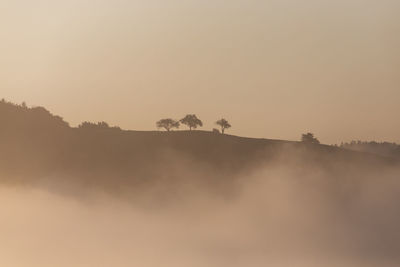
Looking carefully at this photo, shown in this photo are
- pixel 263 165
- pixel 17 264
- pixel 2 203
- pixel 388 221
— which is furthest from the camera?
pixel 263 165

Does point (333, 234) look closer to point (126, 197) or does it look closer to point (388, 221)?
point (388, 221)

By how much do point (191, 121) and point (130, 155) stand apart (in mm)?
10831

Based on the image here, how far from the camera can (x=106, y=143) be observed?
98312 millimetres

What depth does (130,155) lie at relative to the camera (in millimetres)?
98750

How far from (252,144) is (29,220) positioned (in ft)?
→ 116

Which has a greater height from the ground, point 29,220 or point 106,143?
point 106,143

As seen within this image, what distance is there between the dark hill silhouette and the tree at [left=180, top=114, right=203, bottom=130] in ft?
4.07

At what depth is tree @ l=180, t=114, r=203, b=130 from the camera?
102m

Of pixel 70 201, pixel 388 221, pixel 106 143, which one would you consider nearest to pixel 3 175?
pixel 70 201

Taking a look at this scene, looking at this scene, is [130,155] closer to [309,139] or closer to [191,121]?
[191,121]

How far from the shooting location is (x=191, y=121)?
10219cm

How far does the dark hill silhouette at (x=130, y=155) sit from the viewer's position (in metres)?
92.2

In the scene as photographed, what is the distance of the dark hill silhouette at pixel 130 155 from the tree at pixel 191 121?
1242mm

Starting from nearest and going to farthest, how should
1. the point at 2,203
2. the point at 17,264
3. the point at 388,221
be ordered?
the point at 17,264 < the point at 2,203 < the point at 388,221
